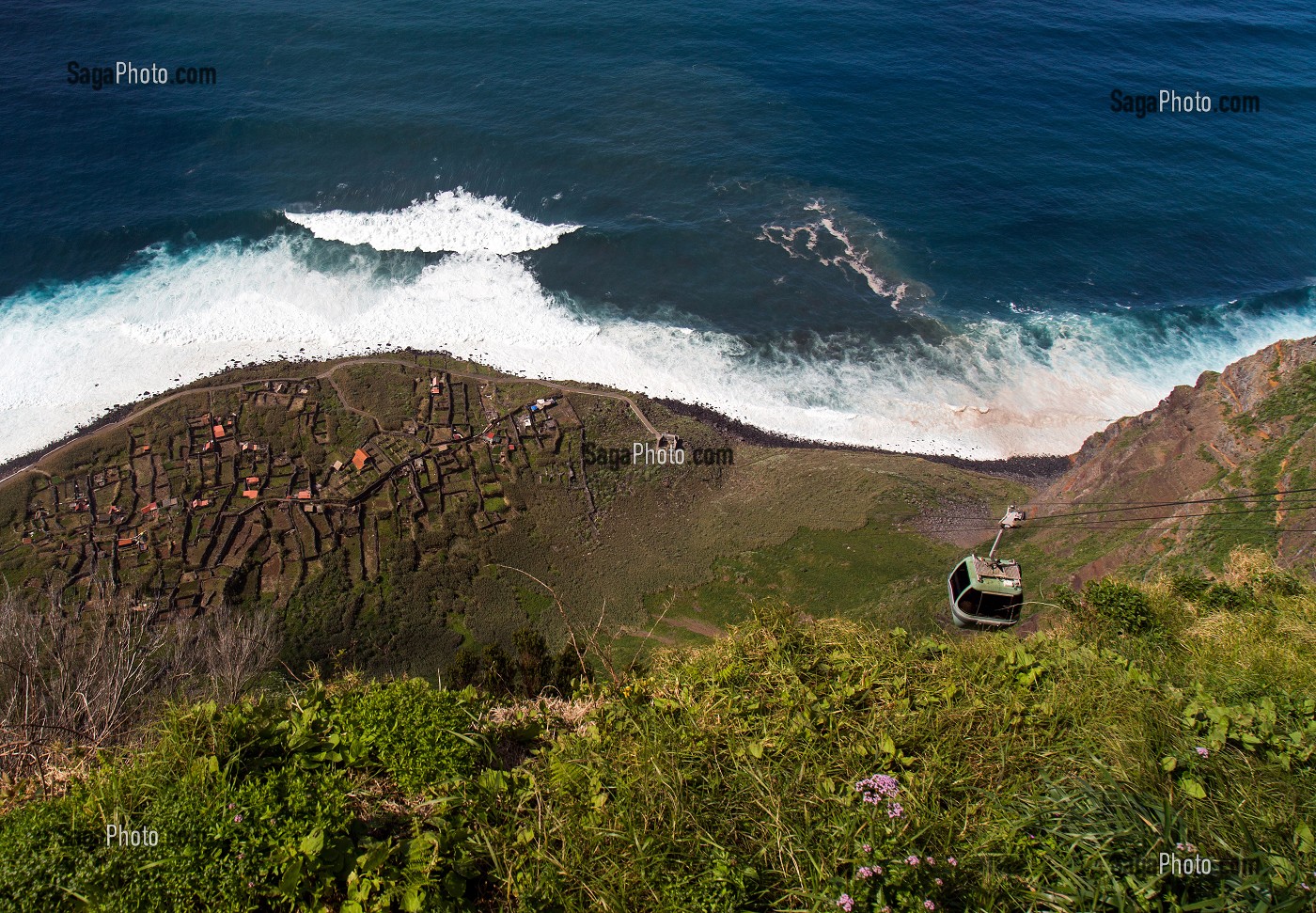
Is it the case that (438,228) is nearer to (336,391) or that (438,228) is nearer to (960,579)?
(336,391)

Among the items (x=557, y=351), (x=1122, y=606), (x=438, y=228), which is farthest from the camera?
(x=438, y=228)

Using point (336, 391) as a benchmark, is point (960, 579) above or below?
above

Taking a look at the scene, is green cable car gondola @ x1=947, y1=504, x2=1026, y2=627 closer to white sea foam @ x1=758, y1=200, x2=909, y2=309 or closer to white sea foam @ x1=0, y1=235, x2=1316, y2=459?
white sea foam @ x1=0, y1=235, x2=1316, y2=459

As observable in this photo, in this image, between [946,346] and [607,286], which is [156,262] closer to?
[607,286]

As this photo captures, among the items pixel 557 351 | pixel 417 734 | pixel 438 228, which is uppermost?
pixel 438 228

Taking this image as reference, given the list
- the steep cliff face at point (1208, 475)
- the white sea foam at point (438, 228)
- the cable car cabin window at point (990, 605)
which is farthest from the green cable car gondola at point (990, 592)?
the white sea foam at point (438, 228)

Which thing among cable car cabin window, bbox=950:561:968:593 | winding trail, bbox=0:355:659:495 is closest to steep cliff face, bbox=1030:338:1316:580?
cable car cabin window, bbox=950:561:968:593

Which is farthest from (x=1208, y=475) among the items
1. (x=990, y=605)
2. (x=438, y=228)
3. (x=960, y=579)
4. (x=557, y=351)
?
(x=438, y=228)

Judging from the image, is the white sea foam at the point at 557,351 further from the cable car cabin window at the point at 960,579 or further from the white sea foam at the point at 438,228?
the cable car cabin window at the point at 960,579
